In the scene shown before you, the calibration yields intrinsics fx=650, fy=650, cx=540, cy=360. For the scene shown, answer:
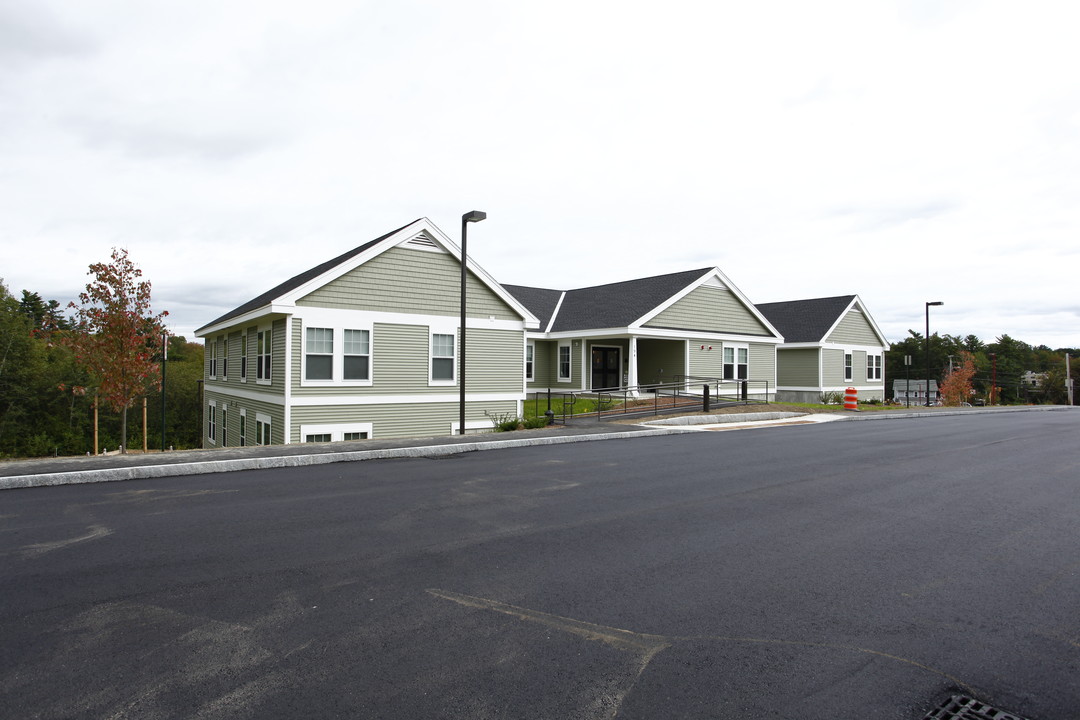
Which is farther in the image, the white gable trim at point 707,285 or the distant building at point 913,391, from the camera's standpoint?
the distant building at point 913,391

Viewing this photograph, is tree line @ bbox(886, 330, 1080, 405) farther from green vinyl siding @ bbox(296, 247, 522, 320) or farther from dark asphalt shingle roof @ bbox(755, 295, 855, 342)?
green vinyl siding @ bbox(296, 247, 522, 320)

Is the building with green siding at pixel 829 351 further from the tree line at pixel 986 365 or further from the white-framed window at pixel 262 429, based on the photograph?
the tree line at pixel 986 365

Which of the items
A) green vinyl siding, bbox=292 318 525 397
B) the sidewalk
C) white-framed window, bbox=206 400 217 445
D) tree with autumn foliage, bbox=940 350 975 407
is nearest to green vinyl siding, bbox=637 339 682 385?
green vinyl siding, bbox=292 318 525 397

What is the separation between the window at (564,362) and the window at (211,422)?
15.6 m

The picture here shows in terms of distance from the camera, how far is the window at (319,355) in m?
19.2

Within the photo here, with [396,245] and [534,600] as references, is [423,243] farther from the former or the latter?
[534,600]

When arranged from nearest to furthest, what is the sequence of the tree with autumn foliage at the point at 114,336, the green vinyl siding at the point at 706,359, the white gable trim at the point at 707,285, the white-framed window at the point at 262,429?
1. the tree with autumn foliage at the point at 114,336
2. the white-framed window at the point at 262,429
3. the white gable trim at the point at 707,285
4. the green vinyl siding at the point at 706,359

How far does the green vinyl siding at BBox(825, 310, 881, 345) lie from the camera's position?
39.2m

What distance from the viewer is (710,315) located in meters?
31.2

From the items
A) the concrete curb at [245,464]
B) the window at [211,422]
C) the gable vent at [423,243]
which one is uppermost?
the gable vent at [423,243]

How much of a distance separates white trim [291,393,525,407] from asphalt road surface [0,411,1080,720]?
9475 millimetres

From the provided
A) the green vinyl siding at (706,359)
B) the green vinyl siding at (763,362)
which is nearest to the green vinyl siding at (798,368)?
the green vinyl siding at (763,362)

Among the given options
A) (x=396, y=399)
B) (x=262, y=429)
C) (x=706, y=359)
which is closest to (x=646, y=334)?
(x=706, y=359)

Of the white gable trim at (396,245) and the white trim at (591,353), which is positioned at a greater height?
the white gable trim at (396,245)
